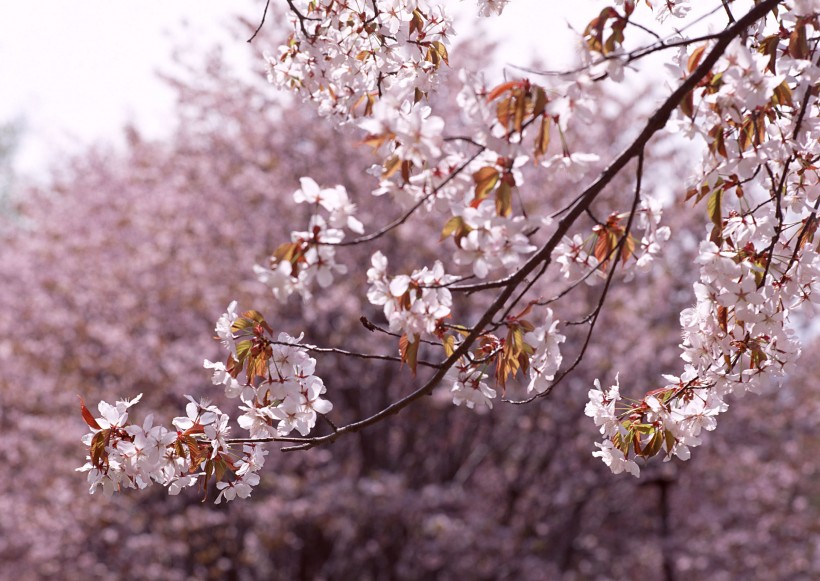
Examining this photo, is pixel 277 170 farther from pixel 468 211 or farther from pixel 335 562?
pixel 468 211

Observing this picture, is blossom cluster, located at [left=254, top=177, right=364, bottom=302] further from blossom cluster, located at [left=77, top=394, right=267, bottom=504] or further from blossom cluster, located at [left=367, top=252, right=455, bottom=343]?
blossom cluster, located at [left=77, top=394, right=267, bottom=504]

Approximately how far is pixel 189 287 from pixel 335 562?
3.31 meters

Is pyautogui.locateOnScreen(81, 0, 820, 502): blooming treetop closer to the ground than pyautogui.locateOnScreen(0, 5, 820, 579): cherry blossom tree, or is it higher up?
closer to the ground

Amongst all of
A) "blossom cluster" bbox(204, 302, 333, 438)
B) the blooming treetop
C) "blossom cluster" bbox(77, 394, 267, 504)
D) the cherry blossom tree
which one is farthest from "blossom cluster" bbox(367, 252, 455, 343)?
the cherry blossom tree

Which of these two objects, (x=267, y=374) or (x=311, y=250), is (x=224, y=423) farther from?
(x=311, y=250)

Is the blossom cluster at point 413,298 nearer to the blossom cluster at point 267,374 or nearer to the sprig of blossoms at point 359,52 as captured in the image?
the blossom cluster at point 267,374

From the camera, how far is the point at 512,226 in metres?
1.89

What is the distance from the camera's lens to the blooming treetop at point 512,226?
192 centimetres

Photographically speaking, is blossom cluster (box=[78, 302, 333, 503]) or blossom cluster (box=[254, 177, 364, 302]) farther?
blossom cluster (box=[78, 302, 333, 503])

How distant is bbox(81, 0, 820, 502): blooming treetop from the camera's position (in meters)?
1.92

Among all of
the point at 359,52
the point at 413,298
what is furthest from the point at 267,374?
the point at 359,52

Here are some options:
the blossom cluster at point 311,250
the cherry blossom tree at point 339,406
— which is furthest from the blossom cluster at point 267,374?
the cherry blossom tree at point 339,406

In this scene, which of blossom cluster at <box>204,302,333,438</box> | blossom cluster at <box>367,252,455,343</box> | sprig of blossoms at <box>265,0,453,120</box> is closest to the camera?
blossom cluster at <box>367,252,455,343</box>

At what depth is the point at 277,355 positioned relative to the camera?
2.35m
